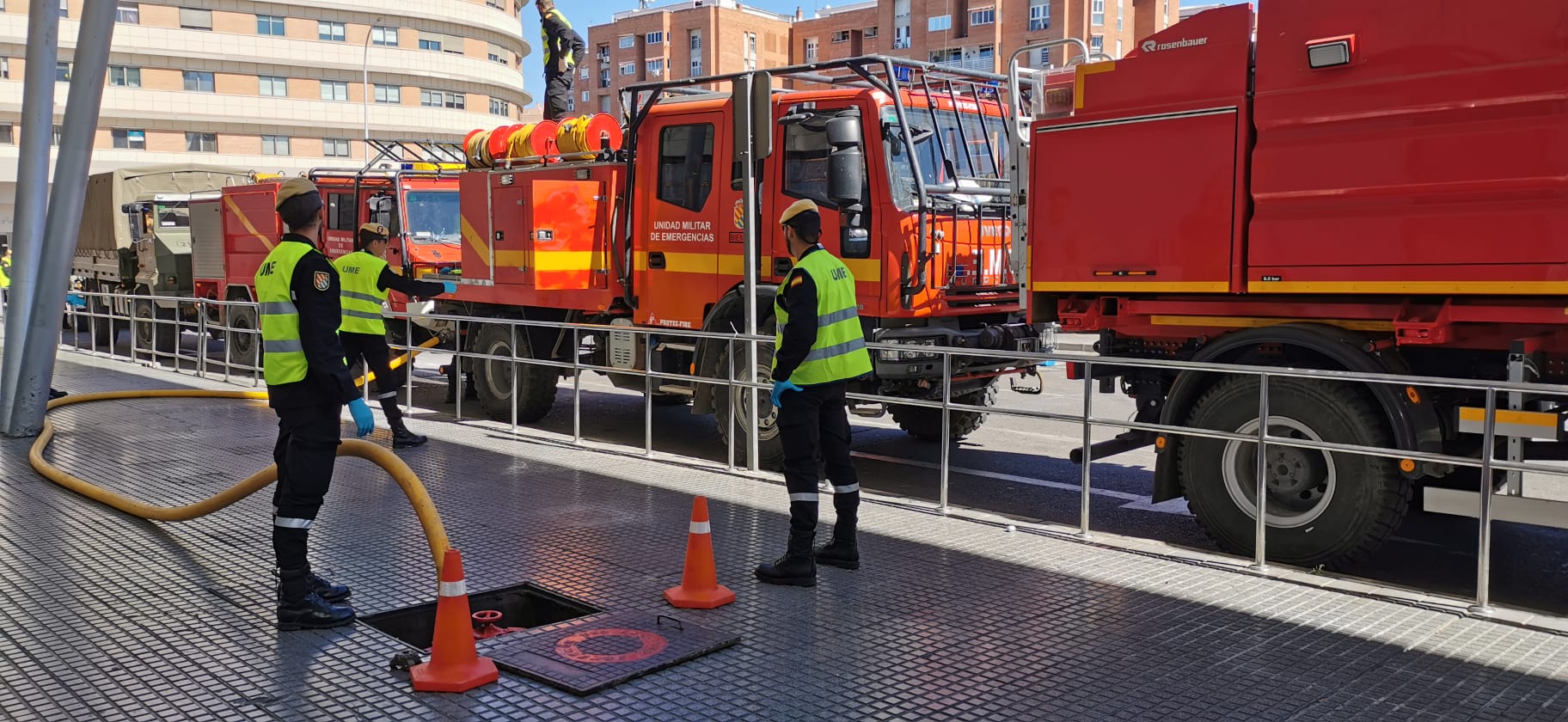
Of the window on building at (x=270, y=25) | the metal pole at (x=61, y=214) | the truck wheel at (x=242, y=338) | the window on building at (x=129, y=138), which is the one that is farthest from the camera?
the window on building at (x=270, y=25)

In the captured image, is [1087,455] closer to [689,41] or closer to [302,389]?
[302,389]

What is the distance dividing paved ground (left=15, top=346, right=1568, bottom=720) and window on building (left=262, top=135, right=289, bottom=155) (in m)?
62.6

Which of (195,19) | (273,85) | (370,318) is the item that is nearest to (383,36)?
(273,85)

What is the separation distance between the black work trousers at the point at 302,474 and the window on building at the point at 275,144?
65.8 metres

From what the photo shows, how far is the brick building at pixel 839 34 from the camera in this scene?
63.6 meters

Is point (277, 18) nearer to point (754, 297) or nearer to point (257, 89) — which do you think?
point (257, 89)

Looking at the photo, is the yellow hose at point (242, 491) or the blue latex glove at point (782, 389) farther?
the blue latex glove at point (782, 389)

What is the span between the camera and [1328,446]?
5910 millimetres

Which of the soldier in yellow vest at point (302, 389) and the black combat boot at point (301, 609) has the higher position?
the soldier in yellow vest at point (302, 389)

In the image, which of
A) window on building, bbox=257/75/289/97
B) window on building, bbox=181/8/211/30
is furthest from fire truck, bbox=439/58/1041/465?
window on building, bbox=181/8/211/30

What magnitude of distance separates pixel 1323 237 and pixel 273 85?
221 feet

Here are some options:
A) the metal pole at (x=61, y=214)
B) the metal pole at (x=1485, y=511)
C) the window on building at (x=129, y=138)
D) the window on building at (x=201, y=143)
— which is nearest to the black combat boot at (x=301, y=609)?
the metal pole at (x=1485, y=511)

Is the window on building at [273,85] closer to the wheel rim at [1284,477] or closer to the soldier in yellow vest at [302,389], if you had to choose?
the soldier in yellow vest at [302,389]

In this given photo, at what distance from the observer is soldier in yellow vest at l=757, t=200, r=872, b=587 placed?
5926 mm
